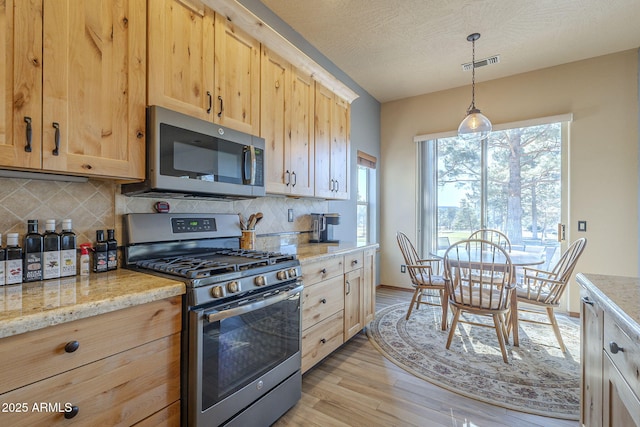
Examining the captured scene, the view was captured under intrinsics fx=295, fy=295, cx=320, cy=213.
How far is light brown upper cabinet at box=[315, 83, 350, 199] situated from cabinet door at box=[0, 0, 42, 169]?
188 cm

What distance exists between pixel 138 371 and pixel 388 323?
255 centimetres

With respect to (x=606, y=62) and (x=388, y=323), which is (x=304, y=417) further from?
(x=606, y=62)

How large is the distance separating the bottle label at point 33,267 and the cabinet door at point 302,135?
1545 millimetres

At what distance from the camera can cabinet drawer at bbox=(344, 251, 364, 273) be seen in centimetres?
245

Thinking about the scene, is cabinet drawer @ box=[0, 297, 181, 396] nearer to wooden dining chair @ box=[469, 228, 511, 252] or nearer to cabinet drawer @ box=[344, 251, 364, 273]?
cabinet drawer @ box=[344, 251, 364, 273]

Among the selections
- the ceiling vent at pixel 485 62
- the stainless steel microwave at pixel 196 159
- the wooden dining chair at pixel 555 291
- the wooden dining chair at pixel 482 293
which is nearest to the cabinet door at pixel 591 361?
the wooden dining chair at pixel 482 293

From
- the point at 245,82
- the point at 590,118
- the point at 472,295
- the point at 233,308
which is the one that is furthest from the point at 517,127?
the point at 233,308

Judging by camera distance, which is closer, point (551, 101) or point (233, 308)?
point (233, 308)

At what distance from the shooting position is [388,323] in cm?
315

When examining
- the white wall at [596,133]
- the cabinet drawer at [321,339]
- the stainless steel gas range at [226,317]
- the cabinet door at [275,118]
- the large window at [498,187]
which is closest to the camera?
the stainless steel gas range at [226,317]

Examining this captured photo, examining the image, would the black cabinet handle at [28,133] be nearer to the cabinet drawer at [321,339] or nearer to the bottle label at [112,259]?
the bottle label at [112,259]

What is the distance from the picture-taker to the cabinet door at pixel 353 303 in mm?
2473

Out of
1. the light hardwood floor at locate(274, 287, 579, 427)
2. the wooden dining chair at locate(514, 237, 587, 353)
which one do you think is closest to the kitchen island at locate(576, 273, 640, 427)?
the light hardwood floor at locate(274, 287, 579, 427)

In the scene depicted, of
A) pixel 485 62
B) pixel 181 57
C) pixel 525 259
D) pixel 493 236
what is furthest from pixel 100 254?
pixel 493 236
